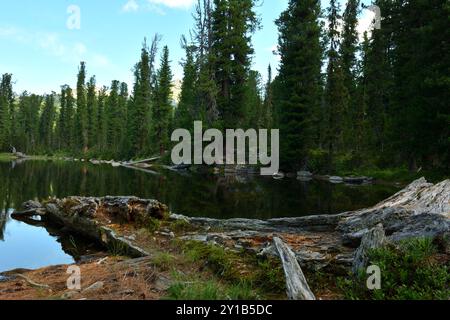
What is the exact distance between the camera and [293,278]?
15.7 ft

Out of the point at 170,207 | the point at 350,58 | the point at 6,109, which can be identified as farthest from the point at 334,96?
the point at 6,109

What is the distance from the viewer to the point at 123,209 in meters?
9.79

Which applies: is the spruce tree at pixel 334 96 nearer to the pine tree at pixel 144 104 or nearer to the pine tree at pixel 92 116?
the pine tree at pixel 144 104

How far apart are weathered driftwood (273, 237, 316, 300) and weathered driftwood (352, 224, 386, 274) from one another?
0.89 metres

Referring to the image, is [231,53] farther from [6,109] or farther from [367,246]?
[6,109]

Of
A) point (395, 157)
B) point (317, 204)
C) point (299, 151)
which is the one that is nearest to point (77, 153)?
point (299, 151)

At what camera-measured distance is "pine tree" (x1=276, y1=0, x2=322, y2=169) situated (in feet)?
111

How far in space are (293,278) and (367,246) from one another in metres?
1.34

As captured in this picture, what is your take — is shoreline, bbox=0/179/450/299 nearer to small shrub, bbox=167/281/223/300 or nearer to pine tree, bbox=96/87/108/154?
small shrub, bbox=167/281/223/300

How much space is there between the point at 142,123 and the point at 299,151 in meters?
36.8

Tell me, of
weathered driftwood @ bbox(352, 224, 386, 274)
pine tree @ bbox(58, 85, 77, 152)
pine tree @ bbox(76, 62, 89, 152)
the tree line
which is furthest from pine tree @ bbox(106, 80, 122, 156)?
weathered driftwood @ bbox(352, 224, 386, 274)

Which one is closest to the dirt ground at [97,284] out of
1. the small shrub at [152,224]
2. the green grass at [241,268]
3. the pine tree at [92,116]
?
the green grass at [241,268]

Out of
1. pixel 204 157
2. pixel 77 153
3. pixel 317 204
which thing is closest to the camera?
pixel 317 204

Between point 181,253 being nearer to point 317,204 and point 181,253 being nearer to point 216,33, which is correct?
point 317,204
